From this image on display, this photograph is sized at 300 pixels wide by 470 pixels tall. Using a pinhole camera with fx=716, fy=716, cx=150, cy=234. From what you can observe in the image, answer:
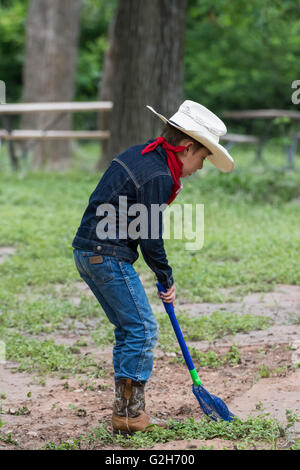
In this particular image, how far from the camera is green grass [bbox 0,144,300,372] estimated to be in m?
4.88

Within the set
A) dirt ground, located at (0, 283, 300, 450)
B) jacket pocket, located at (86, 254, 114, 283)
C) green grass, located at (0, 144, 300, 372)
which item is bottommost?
dirt ground, located at (0, 283, 300, 450)

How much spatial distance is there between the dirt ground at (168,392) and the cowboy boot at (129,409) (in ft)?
0.54

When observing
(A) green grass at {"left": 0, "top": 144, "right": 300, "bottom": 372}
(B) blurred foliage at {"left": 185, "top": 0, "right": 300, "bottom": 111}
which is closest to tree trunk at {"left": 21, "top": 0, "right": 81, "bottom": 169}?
(A) green grass at {"left": 0, "top": 144, "right": 300, "bottom": 372}

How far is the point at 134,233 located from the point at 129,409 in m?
0.86

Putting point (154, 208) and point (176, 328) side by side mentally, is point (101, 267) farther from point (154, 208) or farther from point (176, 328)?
point (176, 328)

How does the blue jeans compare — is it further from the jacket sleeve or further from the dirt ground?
the dirt ground

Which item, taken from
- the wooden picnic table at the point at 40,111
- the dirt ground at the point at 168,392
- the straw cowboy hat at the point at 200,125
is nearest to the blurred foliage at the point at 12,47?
the wooden picnic table at the point at 40,111

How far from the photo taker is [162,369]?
14.3ft

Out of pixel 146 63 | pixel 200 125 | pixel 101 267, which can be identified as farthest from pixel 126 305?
pixel 146 63

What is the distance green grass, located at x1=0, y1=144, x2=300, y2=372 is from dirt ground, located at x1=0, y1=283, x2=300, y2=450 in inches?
6.2

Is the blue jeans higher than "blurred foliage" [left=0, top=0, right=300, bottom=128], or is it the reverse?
"blurred foliage" [left=0, top=0, right=300, bottom=128]

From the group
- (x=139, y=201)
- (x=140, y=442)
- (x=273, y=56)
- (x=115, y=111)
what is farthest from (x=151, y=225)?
(x=273, y=56)

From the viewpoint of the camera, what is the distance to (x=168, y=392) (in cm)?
405

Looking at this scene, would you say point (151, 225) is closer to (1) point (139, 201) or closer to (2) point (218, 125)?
(1) point (139, 201)
